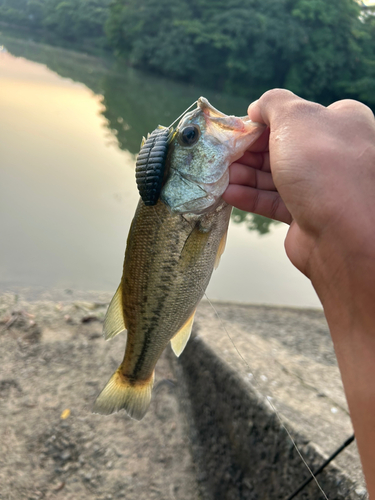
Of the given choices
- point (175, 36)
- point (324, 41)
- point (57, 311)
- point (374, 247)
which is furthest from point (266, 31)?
point (374, 247)

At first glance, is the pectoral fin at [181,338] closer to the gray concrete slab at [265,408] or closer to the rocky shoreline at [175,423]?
the gray concrete slab at [265,408]

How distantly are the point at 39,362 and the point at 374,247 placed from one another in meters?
3.52

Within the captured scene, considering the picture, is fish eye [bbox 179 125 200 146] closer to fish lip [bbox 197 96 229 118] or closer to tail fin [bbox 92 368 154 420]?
fish lip [bbox 197 96 229 118]

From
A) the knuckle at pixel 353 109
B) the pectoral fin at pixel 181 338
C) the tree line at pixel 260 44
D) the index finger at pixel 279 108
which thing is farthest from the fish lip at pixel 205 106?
the tree line at pixel 260 44

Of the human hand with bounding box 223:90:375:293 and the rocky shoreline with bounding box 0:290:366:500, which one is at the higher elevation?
the human hand with bounding box 223:90:375:293

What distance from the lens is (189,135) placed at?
1.71 metres

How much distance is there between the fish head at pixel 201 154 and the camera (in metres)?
1.71

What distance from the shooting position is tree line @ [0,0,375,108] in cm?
2809

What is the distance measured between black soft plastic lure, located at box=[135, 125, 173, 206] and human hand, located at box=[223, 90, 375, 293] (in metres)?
0.47

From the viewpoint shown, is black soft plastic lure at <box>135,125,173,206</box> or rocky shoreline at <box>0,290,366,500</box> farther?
rocky shoreline at <box>0,290,366,500</box>

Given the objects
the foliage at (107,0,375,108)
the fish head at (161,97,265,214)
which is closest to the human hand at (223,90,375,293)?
the fish head at (161,97,265,214)

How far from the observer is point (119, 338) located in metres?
4.30

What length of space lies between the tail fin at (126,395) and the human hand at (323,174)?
1.14 metres

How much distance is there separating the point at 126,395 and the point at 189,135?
1.43 m
